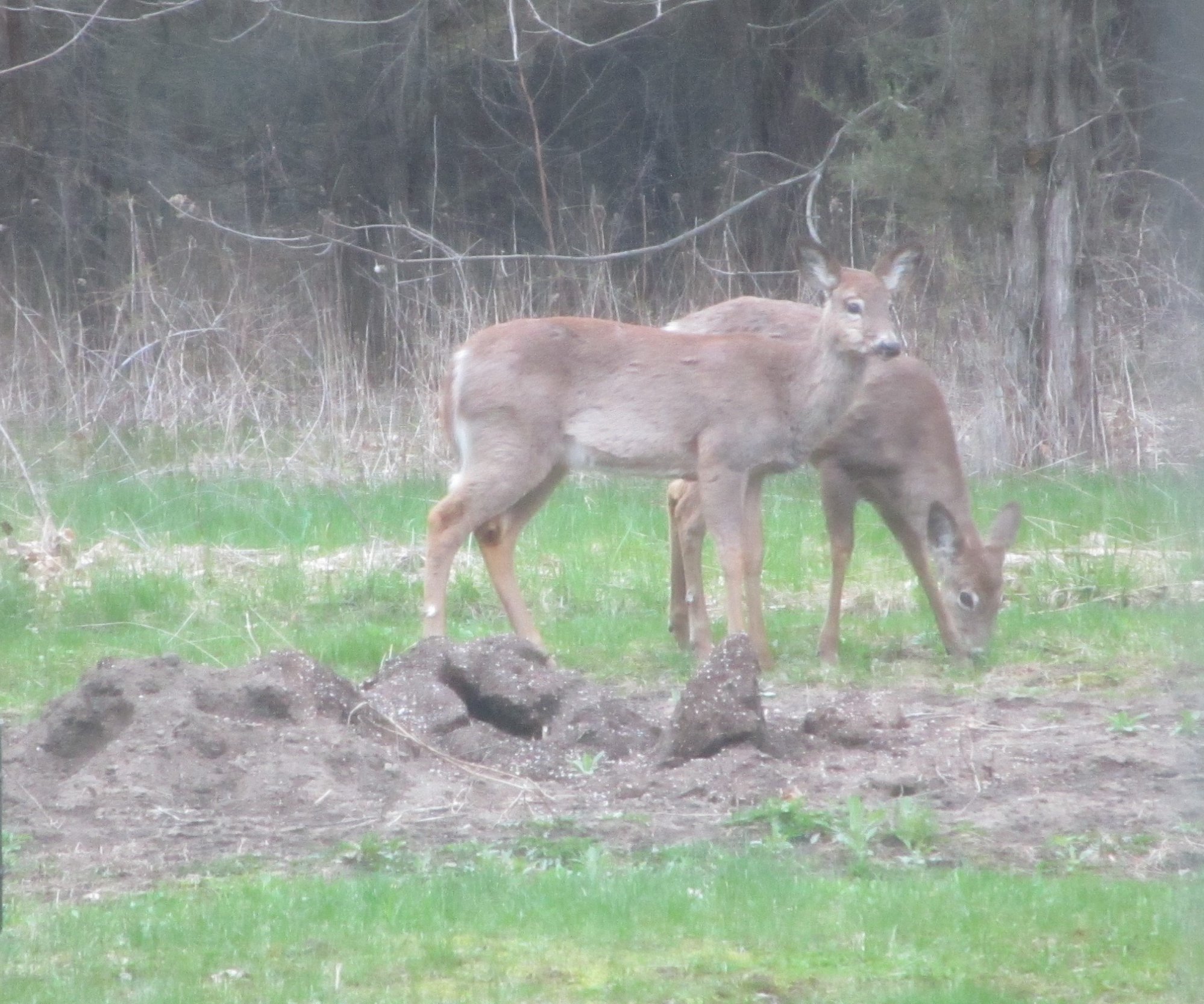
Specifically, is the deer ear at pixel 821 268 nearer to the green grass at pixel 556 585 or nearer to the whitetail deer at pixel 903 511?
the whitetail deer at pixel 903 511

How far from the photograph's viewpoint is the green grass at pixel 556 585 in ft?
29.1

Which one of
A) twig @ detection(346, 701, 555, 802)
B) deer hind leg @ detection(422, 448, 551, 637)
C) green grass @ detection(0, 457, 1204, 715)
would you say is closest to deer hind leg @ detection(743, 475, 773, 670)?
green grass @ detection(0, 457, 1204, 715)

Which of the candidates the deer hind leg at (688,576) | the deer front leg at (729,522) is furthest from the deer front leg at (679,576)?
the deer front leg at (729,522)

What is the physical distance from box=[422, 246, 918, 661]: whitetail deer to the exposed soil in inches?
62.4

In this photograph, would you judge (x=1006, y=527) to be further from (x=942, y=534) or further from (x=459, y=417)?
(x=459, y=417)

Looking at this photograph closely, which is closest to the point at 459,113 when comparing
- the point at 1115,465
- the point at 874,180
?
the point at 874,180

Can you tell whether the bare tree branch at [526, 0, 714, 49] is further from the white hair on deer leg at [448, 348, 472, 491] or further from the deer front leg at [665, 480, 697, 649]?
the deer front leg at [665, 480, 697, 649]

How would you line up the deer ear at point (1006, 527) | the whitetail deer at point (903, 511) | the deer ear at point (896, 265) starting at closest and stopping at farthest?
the whitetail deer at point (903, 511) < the deer ear at point (896, 265) < the deer ear at point (1006, 527)

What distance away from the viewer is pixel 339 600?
10.1 metres

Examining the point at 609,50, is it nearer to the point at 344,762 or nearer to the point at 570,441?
the point at 570,441

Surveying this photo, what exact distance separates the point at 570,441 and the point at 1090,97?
8712 mm

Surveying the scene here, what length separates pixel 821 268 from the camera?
904 cm

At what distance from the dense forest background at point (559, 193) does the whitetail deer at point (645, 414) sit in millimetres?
3688

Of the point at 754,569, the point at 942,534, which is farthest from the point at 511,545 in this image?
the point at 942,534
